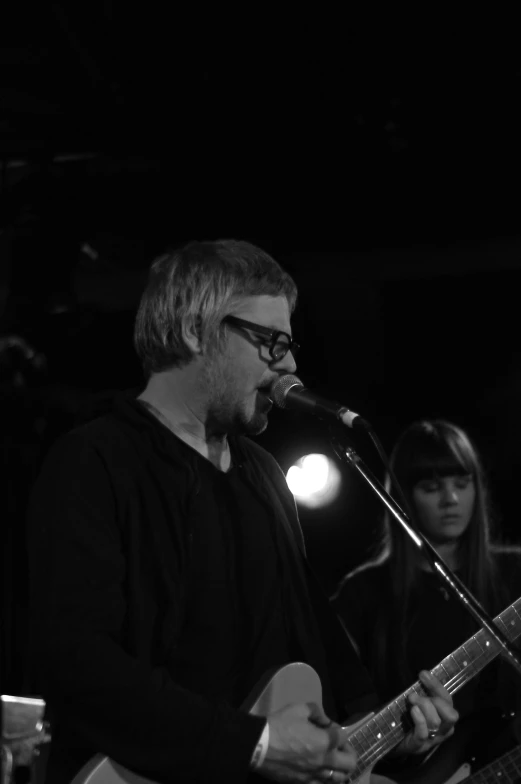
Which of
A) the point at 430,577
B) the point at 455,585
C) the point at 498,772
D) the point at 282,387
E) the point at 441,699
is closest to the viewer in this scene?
the point at 455,585

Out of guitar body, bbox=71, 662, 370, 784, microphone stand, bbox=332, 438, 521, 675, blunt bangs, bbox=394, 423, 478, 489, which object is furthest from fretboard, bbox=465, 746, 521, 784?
microphone stand, bbox=332, 438, 521, 675

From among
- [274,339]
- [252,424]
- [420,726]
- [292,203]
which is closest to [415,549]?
[420,726]

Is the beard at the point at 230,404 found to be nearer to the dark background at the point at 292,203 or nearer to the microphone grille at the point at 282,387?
the microphone grille at the point at 282,387

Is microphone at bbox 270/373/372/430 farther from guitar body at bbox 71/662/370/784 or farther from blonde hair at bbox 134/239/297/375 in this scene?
guitar body at bbox 71/662/370/784

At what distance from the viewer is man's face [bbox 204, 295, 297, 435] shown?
8.11 feet

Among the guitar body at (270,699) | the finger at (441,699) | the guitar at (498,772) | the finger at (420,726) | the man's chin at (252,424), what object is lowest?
the guitar at (498,772)

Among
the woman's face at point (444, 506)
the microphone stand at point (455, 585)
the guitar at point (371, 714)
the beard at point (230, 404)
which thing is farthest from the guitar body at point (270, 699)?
the woman's face at point (444, 506)

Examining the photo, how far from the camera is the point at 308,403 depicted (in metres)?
2.17

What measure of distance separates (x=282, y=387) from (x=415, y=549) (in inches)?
63.1

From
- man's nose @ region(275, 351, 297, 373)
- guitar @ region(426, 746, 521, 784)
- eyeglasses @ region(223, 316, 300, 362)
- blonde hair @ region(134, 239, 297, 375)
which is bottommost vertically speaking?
guitar @ region(426, 746, 521, 784)

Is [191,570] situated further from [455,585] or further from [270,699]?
[455,585]

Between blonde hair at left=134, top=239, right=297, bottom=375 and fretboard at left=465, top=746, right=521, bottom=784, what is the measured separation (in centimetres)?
179

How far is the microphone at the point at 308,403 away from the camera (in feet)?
6.72

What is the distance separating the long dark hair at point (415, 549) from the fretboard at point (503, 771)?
1.67 ft
